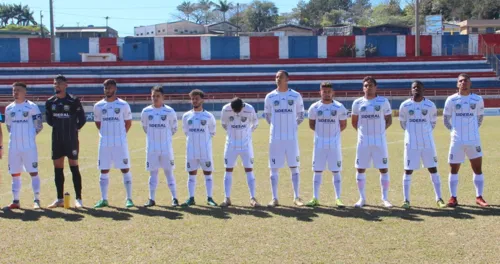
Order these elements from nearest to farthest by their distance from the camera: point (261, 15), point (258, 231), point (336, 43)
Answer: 1. point (258, 231)
2. point (336, 43)
3. point (261, 15)

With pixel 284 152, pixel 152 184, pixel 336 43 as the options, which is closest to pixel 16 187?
pixel 152 184

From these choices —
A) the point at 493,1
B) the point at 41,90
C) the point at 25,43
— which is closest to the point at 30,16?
the point at 25,43

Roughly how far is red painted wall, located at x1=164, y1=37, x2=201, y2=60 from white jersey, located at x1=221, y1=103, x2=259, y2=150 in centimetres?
4662

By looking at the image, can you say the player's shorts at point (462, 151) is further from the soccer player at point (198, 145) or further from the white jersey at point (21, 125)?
the white jersey at point (21, 125)

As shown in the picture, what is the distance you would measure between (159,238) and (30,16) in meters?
119

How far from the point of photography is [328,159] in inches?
358

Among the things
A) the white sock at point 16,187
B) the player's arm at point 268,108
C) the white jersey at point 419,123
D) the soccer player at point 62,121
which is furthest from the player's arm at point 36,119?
the white jersey at point 419,123

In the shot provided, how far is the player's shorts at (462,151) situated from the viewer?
9.03 m

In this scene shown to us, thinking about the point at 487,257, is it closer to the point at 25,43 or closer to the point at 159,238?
the point at 159,238

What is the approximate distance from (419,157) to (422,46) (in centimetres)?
5014

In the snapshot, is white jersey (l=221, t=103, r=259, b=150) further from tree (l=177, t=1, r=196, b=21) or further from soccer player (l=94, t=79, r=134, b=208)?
tree (l=177, t=1, r=196, b=21)

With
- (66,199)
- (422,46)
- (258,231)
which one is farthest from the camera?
(422,46)

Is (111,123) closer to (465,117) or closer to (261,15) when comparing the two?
(465,117)

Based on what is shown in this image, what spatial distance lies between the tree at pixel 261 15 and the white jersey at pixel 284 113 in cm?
9917
